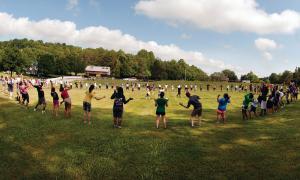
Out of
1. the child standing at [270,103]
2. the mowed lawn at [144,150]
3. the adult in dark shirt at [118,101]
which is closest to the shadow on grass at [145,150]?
the mowed lawn at [144,150]

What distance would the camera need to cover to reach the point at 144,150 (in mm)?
15789

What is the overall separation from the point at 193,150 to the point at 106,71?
16782cm

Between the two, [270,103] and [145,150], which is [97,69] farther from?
[145,150]

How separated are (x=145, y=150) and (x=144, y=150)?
47 millimetres

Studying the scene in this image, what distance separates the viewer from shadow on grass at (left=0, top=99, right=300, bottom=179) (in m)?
13.4

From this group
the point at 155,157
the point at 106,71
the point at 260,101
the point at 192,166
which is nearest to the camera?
the point at 192,166

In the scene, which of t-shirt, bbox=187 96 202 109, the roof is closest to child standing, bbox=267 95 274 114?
t-shirt, bbox=187 96 202 109

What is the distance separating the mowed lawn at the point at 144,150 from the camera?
1336 cm

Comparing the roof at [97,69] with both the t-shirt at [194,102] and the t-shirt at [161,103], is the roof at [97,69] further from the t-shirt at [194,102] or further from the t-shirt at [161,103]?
the t-shirt at [161,103]

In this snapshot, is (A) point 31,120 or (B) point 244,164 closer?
(B) point 244,164

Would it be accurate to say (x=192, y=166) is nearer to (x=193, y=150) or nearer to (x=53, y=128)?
(x=193, y=150)

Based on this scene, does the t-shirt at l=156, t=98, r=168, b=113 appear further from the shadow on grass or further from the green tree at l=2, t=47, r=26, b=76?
the green tree at l=2, t=47, r=26, b=76

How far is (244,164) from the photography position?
14.1m

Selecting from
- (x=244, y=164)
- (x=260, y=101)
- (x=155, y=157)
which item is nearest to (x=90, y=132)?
(x=155, y=157)
